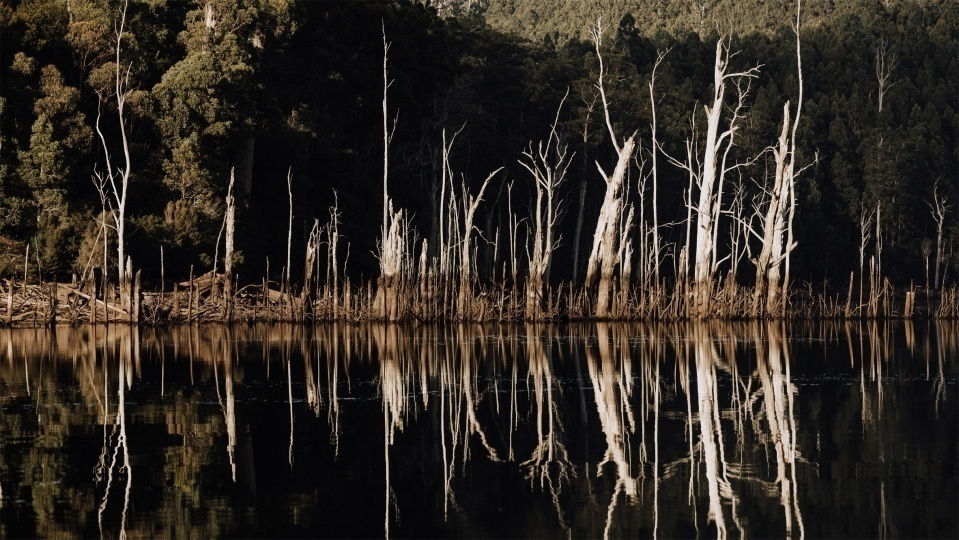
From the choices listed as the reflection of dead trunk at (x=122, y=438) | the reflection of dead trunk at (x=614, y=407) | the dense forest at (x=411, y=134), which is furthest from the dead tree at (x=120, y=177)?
the reflection of dead trunk at (x=614, y=407)

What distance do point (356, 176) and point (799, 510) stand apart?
3954cm

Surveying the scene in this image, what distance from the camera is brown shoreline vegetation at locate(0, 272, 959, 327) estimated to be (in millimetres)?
32156

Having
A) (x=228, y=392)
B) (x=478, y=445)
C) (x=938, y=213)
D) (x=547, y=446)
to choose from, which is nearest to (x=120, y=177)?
(x=228, y=392)

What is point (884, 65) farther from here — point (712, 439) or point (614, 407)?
point (712, 439)

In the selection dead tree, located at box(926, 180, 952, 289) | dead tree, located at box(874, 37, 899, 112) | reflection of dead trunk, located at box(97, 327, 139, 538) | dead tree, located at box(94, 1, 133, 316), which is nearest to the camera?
reflection of dead trunk, located at box(97, 327, 139, 538)

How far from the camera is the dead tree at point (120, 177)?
3192cm

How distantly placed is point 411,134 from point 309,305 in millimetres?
17858

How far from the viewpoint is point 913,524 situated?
29.1 feet

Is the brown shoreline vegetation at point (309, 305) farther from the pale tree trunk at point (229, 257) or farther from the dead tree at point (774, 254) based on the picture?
the dead tree at point (774, 254)

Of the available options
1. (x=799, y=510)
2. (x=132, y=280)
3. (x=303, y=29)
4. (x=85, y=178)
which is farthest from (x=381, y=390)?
(x=303, y=29)

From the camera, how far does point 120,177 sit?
3841cm

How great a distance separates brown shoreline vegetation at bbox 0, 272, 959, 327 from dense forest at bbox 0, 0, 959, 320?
0.94 metres

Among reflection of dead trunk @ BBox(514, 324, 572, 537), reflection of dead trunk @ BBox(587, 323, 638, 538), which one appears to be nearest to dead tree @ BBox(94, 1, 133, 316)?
reflection of dead trunk @ BBox(587, 323, 638, 538)

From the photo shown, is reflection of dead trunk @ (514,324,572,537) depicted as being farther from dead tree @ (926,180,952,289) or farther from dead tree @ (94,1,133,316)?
dead tree @ (926,180,952,289)
